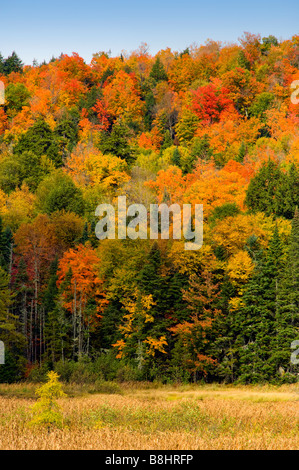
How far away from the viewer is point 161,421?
29.3 meters

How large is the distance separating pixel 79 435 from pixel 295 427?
1040 cm

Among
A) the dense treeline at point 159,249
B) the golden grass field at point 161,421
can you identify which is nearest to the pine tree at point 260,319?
the dense treeline at point 159,249

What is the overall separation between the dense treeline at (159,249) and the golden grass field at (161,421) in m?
5.30

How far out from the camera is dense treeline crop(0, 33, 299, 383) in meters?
50.5

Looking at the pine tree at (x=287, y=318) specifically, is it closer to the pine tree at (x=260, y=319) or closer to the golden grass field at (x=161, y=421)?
the pine tree at (x=260, y=319)

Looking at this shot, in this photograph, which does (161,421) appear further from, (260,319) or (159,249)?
(159,249)

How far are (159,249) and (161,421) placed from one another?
28869 mm

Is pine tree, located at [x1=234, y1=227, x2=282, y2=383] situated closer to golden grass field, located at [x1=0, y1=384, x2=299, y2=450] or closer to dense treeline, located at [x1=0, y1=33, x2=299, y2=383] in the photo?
dense treeline, located at [x1=0, y1=33, x2=299, y2=383]

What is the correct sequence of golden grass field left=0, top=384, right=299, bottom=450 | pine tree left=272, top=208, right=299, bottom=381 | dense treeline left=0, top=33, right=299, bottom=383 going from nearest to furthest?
golden grass field left=0, top=384, right=299, bottom=450
pine tree left=272, top=208, right=299, bottom=381
dense treeline left=0, top=33, right=299, bottom=383

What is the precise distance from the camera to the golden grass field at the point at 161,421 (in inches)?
882

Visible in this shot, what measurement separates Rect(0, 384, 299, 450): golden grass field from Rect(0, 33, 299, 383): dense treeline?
530 centimetres

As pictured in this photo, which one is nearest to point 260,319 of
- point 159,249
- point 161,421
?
point 159,249

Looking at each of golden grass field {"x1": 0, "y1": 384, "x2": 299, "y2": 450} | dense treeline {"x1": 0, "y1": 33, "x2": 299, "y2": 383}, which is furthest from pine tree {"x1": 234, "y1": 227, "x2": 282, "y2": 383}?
golden grass field {"x1": 0, "y1": 384, "x2": 299, "y2": 450}
